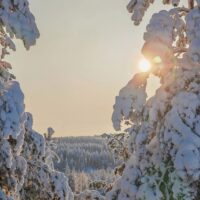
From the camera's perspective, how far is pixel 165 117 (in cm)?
556

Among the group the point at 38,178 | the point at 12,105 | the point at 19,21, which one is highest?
the point at 19,21

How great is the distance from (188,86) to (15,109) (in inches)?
111

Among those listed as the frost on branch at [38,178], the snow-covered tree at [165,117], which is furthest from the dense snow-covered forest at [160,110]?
the frost on branch at [38,178]

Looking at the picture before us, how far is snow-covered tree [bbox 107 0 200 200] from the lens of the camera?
5.29m

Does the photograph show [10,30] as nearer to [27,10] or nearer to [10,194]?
[27,10]

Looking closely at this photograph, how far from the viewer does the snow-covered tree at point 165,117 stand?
208 inches

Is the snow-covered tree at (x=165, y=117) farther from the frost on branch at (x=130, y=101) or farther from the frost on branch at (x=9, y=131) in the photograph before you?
the frost on branch at (x=9, y=131)

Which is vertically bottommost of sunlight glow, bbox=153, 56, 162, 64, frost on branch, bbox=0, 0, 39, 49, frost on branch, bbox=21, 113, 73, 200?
frost on branch, bbox=21, 113, 73, 200

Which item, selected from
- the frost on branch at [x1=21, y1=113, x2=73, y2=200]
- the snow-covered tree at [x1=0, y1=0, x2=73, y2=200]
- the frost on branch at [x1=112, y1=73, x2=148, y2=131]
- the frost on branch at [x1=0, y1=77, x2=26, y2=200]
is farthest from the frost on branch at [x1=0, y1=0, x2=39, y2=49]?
the frost on branch at [x1=21, y1=113, x2=73, y2=200]

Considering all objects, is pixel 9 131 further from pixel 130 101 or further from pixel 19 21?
pixel 130 101

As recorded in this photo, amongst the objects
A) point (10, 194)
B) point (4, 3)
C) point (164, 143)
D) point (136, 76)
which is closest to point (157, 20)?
point (136, 76)

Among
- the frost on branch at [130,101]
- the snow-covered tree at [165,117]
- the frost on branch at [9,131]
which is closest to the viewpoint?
the snow-covered tree at [165,117]

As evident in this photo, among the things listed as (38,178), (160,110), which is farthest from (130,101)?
→ (38,178)

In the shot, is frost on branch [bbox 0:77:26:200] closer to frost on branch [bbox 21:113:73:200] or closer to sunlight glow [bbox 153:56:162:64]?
frost on branch [bbox 21:113:73:200]
